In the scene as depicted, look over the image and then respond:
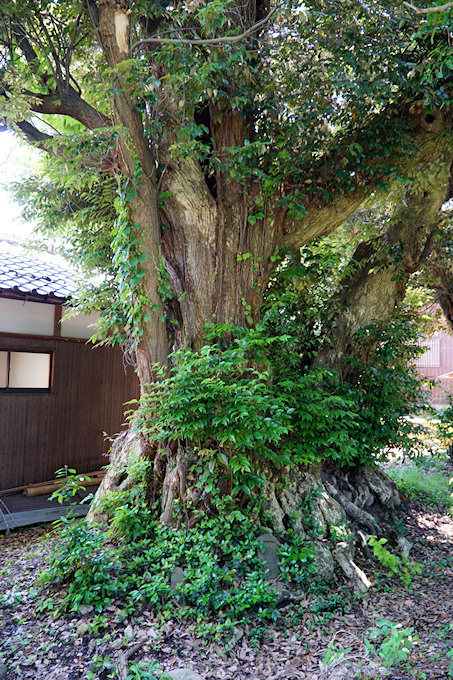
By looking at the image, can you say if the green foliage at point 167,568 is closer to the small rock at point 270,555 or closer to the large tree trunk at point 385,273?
the small rock at point 270,555

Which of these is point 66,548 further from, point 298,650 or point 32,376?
point 32,376

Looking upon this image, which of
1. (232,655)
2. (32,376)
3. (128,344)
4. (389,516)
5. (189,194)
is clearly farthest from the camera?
(32,376)

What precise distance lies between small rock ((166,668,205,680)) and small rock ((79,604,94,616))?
34.8 inches

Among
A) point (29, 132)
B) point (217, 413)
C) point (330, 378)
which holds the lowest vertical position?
point (217, 413)

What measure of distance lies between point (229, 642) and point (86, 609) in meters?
1.15

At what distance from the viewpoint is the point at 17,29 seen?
16.8ft

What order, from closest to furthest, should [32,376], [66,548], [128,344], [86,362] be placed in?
[66,548] < [128,344] < [32,376] < [86,362]

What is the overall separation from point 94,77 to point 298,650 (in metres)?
6.69

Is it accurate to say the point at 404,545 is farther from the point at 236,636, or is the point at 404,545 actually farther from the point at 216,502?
the point at 236,636

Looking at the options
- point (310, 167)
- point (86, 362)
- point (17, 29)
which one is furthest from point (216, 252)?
point (86, 362)

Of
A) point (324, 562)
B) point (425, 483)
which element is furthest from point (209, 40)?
point (425, 483)

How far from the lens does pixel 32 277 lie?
291 inches

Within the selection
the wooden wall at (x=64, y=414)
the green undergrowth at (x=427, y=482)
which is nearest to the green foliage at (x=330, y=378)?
the green undergrowth at (x=427, y=482)

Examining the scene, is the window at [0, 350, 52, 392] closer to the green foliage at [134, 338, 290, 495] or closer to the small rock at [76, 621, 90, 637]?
the green foliage at [134, 338, 290, 495]
